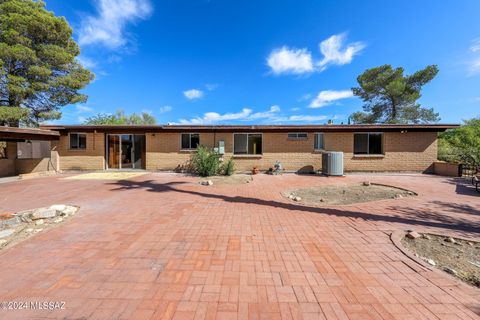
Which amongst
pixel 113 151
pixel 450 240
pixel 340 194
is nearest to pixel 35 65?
pixel 113 151

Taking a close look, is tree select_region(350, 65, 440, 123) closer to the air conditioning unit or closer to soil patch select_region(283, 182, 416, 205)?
the air conditioning unit

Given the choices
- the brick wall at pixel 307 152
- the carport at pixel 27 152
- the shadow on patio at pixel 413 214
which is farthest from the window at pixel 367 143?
the carport at pixel 27 152

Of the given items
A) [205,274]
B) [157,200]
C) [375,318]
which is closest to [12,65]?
[157,200]

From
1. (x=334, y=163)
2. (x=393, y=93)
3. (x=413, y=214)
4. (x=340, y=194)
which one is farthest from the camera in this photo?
(x=393, y=93)

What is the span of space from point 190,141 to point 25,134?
25.6 feet

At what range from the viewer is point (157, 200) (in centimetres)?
619

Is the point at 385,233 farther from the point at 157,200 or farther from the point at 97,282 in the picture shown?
the point at 157,200

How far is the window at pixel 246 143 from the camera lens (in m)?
12.7

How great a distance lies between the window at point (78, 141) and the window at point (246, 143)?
31.0 ft

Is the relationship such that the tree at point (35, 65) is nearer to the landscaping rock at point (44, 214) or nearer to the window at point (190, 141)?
the window at point (190, 141)

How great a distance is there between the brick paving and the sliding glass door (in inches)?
315

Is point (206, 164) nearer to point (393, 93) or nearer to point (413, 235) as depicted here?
point (413, 235)

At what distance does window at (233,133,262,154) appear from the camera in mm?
12727

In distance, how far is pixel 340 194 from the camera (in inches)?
277
